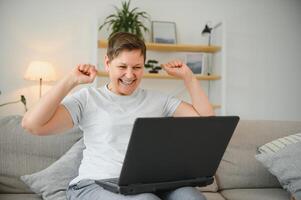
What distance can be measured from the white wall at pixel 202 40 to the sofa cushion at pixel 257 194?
1.66 m

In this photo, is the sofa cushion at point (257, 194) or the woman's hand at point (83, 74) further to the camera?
the sofa cushion at point (257, 194)

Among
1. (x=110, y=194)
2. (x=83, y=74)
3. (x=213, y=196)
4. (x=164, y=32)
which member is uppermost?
(x=164, y=32)

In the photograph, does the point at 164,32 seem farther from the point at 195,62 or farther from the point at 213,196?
the point at 213,196

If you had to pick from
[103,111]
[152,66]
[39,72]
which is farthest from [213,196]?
[39,72]

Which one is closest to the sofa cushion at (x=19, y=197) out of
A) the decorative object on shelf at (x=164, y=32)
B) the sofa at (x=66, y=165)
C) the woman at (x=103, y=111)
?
the sofa at (x=66, y=165)

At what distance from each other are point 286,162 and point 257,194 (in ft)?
0.73

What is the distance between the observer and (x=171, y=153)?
111 cm

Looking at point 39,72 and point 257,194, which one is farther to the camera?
point 39,72

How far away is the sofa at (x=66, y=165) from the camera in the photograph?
180 cm

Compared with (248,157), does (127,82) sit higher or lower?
higher

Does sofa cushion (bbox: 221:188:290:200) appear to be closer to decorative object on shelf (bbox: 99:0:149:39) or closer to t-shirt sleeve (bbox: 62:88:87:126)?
t-shirt sleeve (bbox: 62:88:87:126)

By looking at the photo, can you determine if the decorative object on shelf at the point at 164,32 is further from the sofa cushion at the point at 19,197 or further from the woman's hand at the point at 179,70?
the sofa cushion at the point at 19,197

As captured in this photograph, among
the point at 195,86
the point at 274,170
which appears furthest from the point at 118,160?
the point at 274,170

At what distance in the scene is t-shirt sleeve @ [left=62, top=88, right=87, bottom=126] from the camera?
4.57 ft
